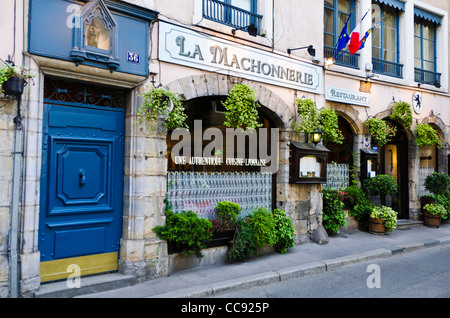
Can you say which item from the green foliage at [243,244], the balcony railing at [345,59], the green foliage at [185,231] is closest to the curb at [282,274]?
the green foliage at [243,244]

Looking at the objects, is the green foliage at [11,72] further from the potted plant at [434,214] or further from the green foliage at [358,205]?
the potted plant at [434,214]

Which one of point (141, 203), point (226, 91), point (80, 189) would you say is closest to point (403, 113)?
point (226, 91)

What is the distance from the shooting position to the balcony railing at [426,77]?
38.7ft

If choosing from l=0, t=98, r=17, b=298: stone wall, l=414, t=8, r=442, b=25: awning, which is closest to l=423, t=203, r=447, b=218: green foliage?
l=414, t=8, r=442, b=25: awning

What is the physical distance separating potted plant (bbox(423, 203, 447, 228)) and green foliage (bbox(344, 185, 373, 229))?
2.48 m

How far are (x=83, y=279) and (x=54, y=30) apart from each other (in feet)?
11.3

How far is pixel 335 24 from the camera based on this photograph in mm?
9828

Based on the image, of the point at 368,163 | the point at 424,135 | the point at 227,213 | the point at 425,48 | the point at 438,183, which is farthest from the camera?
the point at 425,48

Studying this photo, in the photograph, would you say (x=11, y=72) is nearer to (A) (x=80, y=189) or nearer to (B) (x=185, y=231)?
(A) (x=80, y=189)

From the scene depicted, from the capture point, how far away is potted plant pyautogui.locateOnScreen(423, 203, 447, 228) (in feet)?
34.7

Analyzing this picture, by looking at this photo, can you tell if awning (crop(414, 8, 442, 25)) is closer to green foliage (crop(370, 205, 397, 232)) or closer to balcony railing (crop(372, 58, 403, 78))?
balcony railing (crop(372, 58, 403, 78))

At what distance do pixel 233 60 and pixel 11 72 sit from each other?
384 cm
